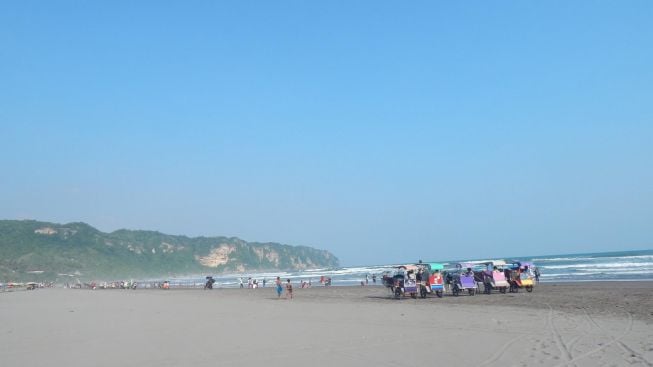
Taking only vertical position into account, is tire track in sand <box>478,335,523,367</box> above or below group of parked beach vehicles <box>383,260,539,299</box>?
below

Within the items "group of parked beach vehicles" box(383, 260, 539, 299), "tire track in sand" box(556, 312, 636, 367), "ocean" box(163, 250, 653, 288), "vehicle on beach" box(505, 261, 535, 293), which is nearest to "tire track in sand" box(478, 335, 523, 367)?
"tire track in sand" box(556, 312, 636, 367)

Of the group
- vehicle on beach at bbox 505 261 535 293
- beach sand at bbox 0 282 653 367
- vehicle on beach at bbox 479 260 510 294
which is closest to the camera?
beach sand at bbox 0 282 653 367

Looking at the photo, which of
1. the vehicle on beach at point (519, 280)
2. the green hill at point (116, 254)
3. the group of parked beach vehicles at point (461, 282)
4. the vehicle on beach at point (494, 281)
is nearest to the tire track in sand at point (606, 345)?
the group of parked beach vehicles at point (461, 282)

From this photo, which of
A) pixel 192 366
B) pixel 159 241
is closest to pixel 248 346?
pixel 192 366

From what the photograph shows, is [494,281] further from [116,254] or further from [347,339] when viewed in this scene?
[116,254]

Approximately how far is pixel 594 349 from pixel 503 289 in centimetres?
1777

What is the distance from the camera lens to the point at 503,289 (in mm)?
25922

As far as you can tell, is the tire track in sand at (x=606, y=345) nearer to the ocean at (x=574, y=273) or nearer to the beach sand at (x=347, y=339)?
the beach sand at (x=347, y=339)

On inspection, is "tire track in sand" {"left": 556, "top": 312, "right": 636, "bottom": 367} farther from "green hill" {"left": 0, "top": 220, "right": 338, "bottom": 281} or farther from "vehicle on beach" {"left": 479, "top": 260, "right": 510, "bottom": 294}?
"green hill" {"left": 0, "top": 220, "right": 338, "bottom": 281}

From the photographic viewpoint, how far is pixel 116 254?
Result: 5640 inches

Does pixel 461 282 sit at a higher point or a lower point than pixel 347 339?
higher

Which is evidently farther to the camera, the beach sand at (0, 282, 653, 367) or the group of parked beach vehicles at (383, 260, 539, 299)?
the group of parked beach vehicles at (383, 260, 539, 299)

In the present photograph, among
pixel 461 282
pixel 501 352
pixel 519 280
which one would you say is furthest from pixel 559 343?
pixel 519 280

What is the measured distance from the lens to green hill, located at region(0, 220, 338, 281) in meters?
110
